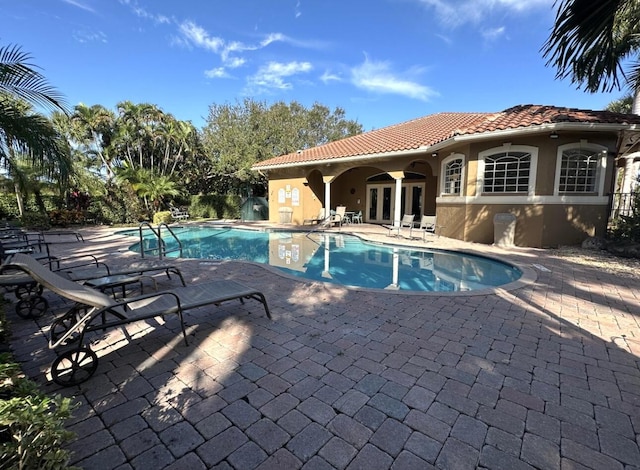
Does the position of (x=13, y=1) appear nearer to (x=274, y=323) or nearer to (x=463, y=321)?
(x=274, y=323)

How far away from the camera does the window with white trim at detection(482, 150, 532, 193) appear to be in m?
10.4

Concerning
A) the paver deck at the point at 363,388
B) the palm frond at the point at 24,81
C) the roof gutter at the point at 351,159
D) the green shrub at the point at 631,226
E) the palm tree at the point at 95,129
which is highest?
the palm tree at the point at 95,129

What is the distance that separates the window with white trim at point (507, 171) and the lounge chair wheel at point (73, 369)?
11936 mm

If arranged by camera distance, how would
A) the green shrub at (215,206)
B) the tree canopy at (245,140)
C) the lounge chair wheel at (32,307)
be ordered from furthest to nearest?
the tree canopy at (245,140) < the green shrub at (215,206) < the lounge chair wheel at (32,307)

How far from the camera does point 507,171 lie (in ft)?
34.7

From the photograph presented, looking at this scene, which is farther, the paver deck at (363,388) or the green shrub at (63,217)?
the green shrub at (63,217)

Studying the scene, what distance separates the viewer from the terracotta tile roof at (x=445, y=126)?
9.30 meters

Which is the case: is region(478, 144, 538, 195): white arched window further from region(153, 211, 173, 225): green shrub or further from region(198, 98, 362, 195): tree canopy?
region(153, 211, 173, 225): green shrub

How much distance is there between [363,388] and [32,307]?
4812mm

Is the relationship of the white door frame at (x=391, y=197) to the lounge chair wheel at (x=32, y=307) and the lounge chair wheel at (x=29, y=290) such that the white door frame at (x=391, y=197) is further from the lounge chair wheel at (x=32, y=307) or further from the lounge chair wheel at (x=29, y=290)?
the lounge chair wheel at (x=32, y=307)

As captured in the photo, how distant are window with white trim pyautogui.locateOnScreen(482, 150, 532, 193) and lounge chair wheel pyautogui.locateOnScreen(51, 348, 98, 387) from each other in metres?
11.9

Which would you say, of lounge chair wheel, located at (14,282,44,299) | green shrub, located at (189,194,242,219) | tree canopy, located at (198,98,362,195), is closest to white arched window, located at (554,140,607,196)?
lounge chair wheel, located at (14,282,44,299)

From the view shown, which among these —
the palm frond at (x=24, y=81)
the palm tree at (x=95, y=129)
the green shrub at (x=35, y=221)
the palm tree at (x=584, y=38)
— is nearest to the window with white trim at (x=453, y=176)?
the palm tree at (x=584, y=38)

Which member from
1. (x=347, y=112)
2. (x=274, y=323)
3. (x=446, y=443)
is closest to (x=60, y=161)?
(x=274, y=323)
